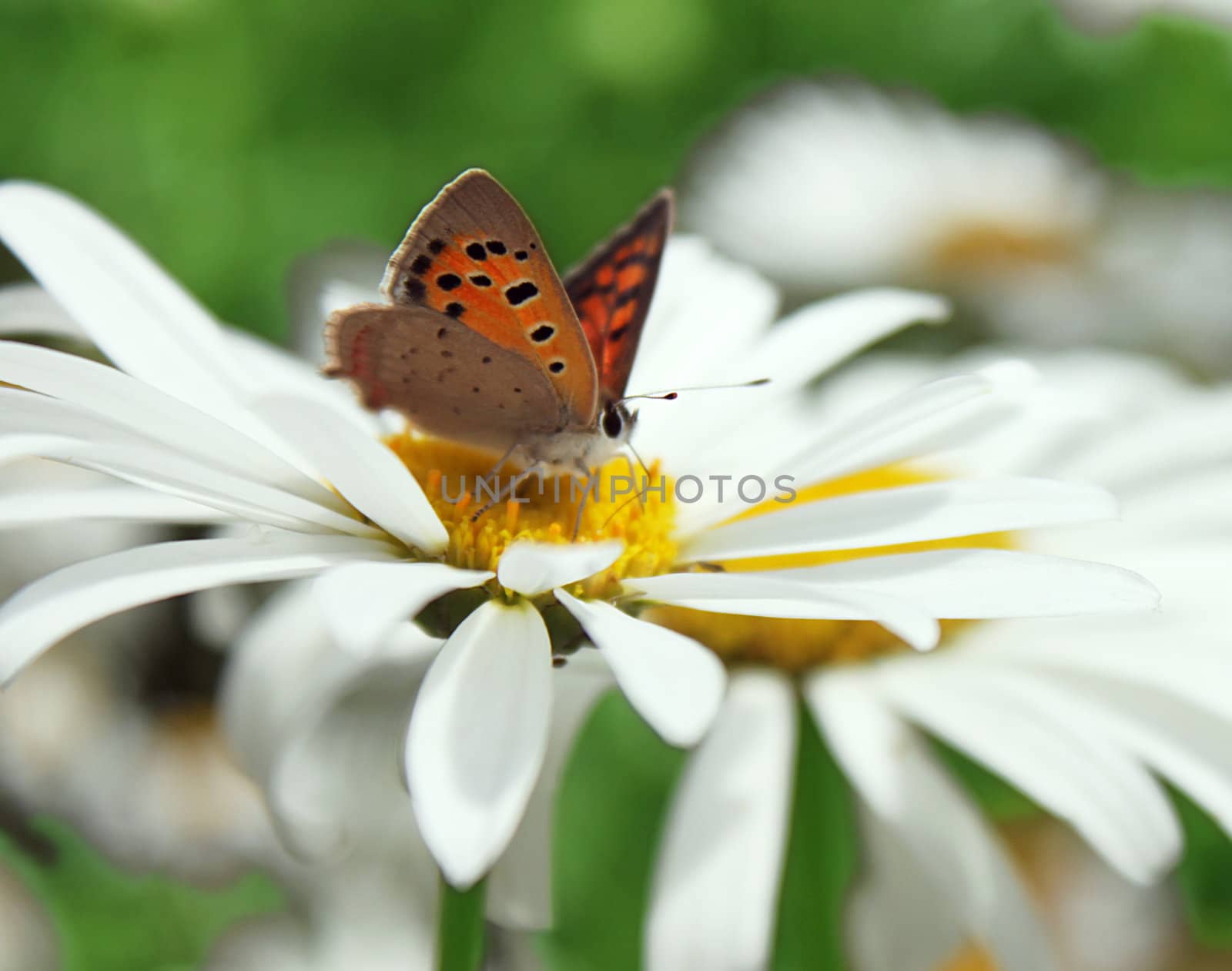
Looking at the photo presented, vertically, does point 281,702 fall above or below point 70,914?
above

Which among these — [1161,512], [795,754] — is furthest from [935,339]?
[795,754]

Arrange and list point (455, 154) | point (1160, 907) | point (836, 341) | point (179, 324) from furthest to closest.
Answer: point (455, 154)
point (1160, 907)
point (836, 341)
point (179, 324)

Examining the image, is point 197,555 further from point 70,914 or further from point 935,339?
point 935,339

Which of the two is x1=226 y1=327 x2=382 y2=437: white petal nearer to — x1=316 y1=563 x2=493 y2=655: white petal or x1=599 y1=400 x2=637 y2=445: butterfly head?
x1=599 y1=400 x2=637 y2=445: butterfly head

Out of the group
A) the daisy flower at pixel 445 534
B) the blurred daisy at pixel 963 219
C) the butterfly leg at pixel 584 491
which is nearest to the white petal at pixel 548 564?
the daisy flower at pixel 445 534

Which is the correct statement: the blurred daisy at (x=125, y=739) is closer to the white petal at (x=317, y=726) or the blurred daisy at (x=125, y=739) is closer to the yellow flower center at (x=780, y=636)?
the white petal at (x=317, y=726)

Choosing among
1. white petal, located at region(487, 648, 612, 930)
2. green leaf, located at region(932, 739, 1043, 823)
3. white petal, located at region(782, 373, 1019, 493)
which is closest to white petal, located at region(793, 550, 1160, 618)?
white petal, located at region(782, 373, 1019, 493)

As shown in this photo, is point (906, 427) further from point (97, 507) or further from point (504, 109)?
point (504, 109)
